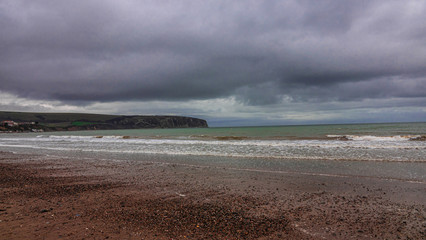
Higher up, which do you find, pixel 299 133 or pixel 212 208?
pixel 299 133

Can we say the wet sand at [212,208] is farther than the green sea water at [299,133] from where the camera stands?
No

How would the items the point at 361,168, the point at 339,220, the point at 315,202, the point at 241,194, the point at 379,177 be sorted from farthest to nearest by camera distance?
the point at 361,168
the point at 379,177
the point at 241,194
the point at 315,202
the point at 339,220

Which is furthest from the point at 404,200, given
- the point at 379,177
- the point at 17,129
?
the point at 17,129

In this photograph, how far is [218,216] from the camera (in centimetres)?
577

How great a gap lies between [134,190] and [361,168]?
1200 centimetres

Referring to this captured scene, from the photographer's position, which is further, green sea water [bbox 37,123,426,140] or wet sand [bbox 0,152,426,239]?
green sea water [bbox 37,123,426,140]

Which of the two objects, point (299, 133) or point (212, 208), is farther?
point (299, 133)

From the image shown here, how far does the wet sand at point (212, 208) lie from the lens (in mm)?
4898

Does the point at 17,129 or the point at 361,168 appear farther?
the point at 17,129

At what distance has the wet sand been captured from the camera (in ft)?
16.1

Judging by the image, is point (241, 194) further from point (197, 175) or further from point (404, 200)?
point (404, 200)

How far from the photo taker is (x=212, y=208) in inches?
252

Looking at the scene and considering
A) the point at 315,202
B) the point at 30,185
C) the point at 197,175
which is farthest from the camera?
the point at 197,175

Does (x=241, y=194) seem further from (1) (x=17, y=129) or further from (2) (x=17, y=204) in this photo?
(1) (x=17, y=129)
